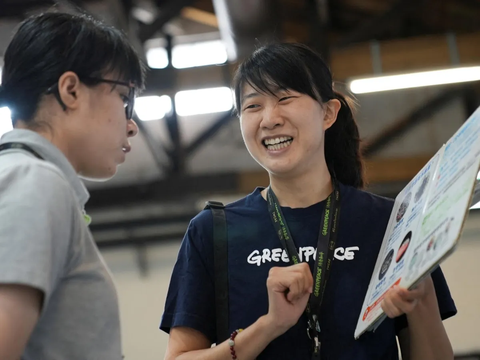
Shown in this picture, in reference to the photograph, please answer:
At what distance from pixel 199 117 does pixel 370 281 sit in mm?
6579

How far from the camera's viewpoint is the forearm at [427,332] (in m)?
1.49

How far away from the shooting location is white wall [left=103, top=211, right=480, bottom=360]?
7496 millimetres

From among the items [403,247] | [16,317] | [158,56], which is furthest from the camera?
[158,56]

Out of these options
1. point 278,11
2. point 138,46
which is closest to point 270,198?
point 278,11

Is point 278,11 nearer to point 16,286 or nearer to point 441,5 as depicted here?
point 441,5

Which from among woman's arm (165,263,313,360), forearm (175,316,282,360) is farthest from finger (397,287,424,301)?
forearm (175,316,282,360)

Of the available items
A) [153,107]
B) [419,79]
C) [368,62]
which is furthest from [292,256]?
[153,107]

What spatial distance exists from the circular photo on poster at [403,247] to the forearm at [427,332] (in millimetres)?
248

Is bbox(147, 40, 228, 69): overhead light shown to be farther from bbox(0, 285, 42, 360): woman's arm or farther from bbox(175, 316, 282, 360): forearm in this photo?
bbox(0, 285, 42, 360): woman's arm

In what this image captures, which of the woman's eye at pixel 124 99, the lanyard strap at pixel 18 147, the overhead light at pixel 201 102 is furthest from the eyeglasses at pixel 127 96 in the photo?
the overhead light at pixel 201 102

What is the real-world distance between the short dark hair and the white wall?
23.1 feet

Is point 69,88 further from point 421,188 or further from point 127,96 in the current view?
point 421,188

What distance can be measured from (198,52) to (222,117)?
1352mm

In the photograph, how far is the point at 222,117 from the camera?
7812mm
